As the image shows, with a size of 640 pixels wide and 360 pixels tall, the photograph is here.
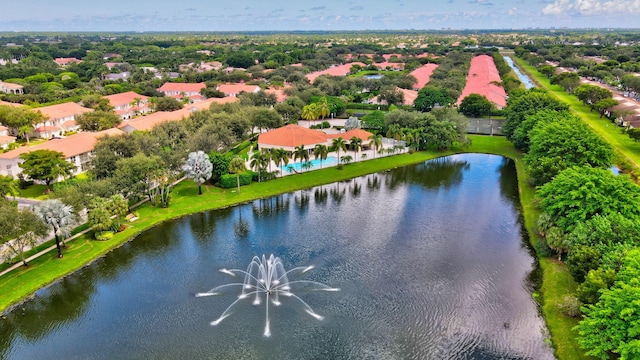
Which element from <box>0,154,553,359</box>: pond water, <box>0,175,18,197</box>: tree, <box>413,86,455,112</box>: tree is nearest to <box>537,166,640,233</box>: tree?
<box>0,154,553,359</box>: pond water

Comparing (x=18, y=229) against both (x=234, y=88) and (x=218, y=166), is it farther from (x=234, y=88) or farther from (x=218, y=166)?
(x=234, y=88)

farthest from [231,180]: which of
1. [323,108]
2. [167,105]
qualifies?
[167,105]

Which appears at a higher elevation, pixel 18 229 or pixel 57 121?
pixel 57 121

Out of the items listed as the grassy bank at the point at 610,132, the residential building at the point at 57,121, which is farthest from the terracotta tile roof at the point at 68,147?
the grassy bank at the point at 610,132

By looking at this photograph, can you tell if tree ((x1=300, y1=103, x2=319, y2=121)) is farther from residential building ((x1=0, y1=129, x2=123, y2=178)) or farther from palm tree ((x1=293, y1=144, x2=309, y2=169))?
residential building ((x1=0, y1=129, x2=123, y2=178))

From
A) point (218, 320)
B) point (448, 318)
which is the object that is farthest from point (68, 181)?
point (448, 318)
